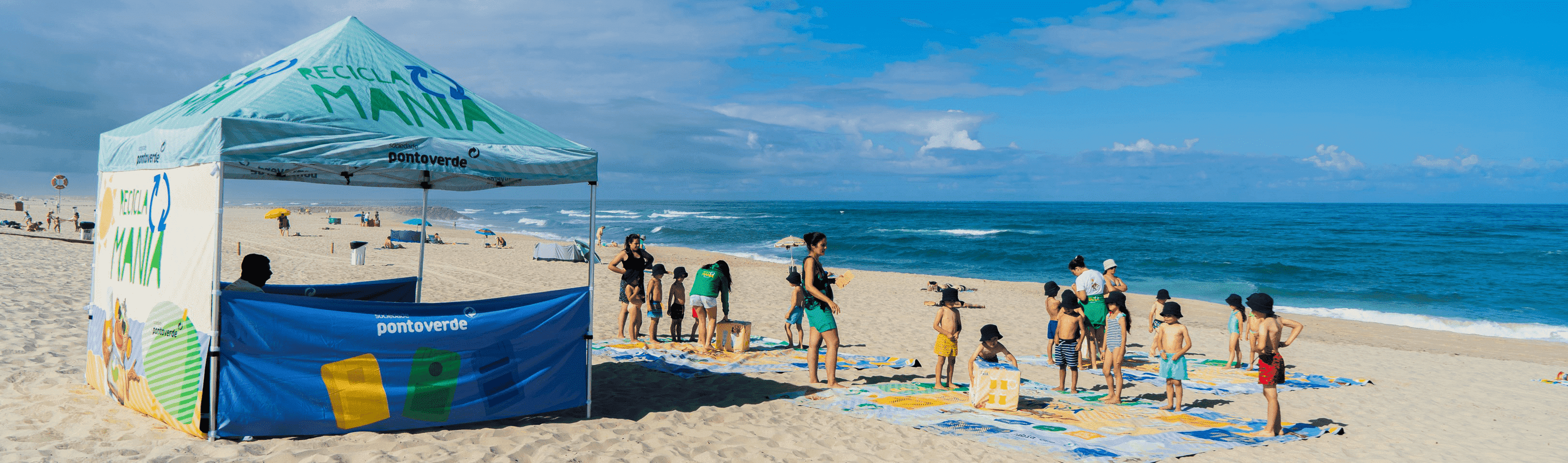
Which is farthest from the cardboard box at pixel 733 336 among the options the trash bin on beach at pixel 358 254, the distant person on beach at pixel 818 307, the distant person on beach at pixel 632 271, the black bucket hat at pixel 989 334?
the trash bin on beach at pixel 358 254

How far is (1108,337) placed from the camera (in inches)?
305

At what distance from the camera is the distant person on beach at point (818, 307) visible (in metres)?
6.83

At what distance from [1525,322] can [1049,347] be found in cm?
1864

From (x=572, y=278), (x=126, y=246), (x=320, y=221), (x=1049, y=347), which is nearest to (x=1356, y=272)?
(x=1049, y=347)

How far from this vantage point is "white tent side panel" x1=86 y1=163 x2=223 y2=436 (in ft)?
14.4

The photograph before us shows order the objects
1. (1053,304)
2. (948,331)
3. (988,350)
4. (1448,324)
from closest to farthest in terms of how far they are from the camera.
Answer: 1. (988,350)
2. (948,331)
3. (1053,304)
4. (1448,324)

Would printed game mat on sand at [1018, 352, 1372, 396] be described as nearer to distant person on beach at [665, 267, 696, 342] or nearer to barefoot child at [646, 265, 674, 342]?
distant person on beach at [665, 267, 696, 342]

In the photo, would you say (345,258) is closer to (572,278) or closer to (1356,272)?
(572,278)

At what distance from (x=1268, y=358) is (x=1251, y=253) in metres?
37.3

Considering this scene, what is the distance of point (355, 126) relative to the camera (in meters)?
4.66

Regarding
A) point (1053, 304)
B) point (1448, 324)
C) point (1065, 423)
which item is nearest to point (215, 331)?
point (1065, 423)

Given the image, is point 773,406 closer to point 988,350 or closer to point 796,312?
point 988,350

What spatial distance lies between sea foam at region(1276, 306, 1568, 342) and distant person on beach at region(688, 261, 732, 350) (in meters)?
17.7

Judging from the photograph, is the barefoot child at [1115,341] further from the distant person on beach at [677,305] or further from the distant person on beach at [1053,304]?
the distant person on beach at [677,305]
